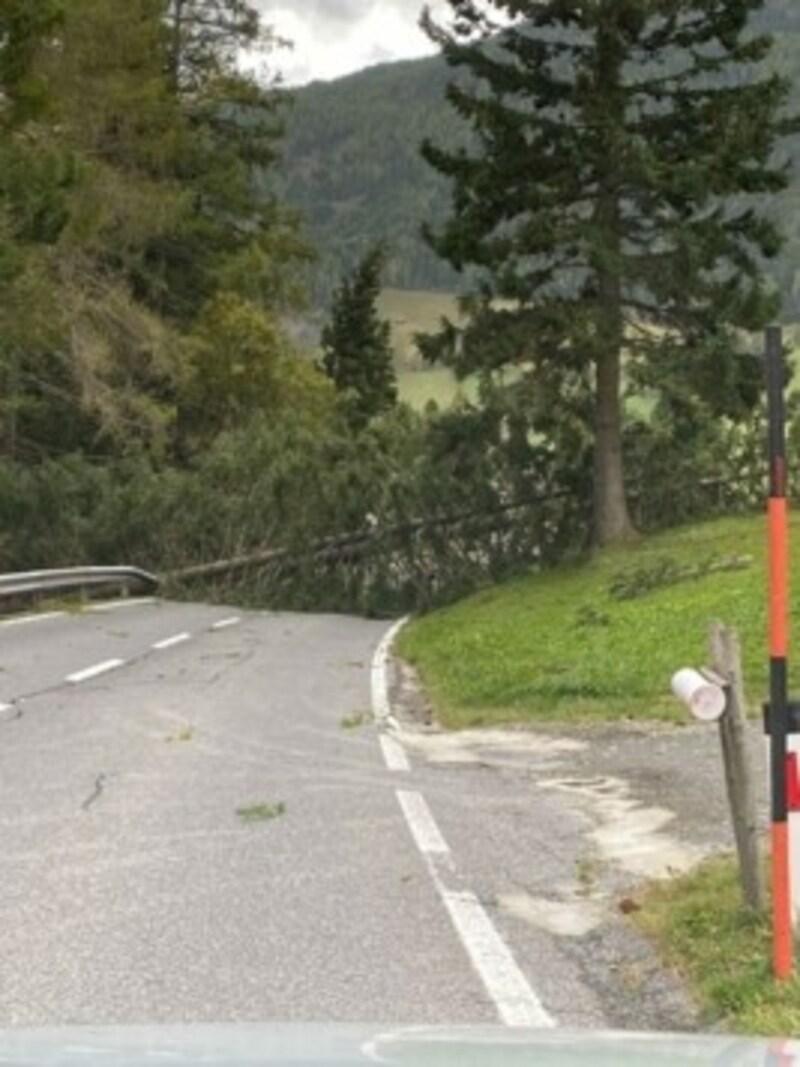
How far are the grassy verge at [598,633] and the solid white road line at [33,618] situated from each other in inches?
225

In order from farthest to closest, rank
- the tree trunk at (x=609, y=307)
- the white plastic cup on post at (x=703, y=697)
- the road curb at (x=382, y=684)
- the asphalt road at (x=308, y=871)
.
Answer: the tree trunk at (x=609, y=307)
the road curb at (x=382, y=684)
the white plastic cup on post at (x=703, y=697)
the asphalt road at (x=308, y=871)

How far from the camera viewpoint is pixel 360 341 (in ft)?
262

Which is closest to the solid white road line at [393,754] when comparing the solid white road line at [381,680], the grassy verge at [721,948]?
the solid white road line at [381,680]

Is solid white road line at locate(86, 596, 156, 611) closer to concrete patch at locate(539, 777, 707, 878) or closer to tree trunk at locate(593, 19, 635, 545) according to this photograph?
tree trunk at locate(593, 19, 635, 545)

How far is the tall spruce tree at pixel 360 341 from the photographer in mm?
79000

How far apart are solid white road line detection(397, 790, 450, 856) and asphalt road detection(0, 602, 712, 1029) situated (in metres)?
0.03

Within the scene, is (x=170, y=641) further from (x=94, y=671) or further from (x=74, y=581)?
(x=74, y=581)

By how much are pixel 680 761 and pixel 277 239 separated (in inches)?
1479

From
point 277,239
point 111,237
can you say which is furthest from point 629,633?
point 277,239

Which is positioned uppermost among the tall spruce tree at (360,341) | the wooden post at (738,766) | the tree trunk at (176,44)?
the tree trunk at (176,44)

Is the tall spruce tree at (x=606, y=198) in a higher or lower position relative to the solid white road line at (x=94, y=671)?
higher

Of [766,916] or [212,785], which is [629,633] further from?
[766,916]

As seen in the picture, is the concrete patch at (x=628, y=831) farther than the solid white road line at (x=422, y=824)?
No

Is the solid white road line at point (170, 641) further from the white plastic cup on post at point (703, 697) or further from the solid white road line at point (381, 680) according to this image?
the white plastic cup on post at point (703, 697)
